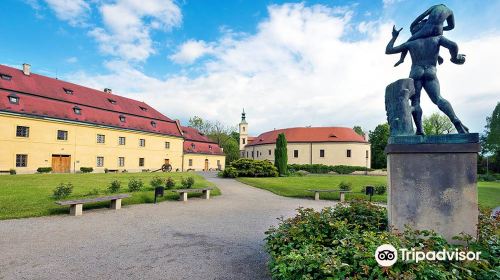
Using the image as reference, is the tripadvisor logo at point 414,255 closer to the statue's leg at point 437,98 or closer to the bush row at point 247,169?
the statue's leg at point 437,98

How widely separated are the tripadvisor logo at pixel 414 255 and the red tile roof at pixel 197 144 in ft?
142

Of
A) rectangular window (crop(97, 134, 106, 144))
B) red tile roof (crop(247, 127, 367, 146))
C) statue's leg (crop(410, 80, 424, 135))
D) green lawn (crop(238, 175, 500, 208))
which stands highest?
red tile roof (crop(247, 127, 367, 146))

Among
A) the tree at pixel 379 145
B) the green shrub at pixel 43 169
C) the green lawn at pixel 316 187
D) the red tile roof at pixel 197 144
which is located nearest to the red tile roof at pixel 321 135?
the tree at pixel 379 145

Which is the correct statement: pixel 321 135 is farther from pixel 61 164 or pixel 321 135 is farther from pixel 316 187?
pixel 61 164

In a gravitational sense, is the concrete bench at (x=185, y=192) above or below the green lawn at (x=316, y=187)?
above

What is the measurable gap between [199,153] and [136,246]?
4125 cm

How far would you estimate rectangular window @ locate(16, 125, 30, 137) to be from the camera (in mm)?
26109

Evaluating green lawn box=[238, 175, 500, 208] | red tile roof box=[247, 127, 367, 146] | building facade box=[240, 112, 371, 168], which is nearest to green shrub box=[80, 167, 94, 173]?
green lawn box=[238, 175, 500, 208]

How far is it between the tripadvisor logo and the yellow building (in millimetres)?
32711

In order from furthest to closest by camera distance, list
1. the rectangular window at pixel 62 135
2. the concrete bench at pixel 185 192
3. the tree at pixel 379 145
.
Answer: the tree at pixel 379 145 < the rectangular window at pixel 62 135 < the concrete bench at pixel 185 192

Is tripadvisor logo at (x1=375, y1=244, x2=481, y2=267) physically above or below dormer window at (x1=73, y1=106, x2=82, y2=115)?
below

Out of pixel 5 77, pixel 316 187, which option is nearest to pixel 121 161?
pixel 5 77

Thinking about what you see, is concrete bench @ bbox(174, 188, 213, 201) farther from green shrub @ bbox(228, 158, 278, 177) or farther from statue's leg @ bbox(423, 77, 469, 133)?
green shrub @ bbox(228, 158, 278, 177)

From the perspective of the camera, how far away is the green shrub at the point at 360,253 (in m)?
2.96
